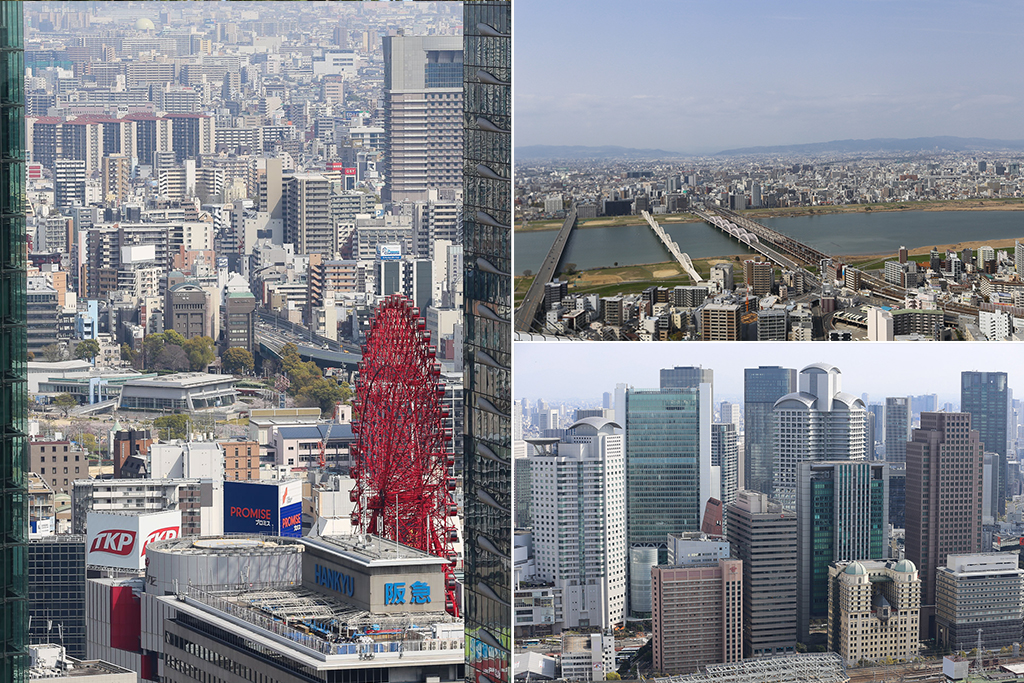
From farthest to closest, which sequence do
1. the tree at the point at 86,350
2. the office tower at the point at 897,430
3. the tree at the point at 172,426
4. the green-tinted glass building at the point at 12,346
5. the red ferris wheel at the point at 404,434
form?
the tree at the point at 86,350
the tree at the point at 172,426
the red ferris wheel at the point at 404,434
the office tower at the point at 897,430
the green-tinted glass building at the point at 12,346

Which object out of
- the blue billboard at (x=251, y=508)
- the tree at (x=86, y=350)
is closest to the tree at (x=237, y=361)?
the tree at (x=86, y=350)

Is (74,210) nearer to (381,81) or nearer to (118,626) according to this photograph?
(381,81)

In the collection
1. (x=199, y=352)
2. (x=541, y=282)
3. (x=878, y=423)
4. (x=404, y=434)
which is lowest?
(x=404, y=434)

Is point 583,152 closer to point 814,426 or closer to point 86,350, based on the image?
point 814,426

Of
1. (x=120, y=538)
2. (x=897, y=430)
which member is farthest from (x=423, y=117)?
(x=897, y=430)

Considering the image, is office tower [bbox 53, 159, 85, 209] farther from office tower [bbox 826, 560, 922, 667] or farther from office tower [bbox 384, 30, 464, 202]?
office tower [bbox 826, 560, 922, 667]

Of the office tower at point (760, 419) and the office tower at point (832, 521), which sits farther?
the office tower at point (760, 419)

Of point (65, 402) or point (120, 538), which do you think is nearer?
point (120, 538)

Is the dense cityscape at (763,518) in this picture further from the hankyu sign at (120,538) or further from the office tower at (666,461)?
the hankyu sign at (120,538)
